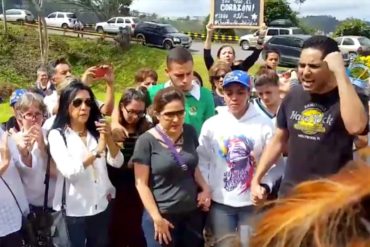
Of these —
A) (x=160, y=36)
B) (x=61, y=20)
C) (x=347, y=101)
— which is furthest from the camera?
(x=61, y=20)

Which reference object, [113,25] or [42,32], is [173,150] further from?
[113,25]

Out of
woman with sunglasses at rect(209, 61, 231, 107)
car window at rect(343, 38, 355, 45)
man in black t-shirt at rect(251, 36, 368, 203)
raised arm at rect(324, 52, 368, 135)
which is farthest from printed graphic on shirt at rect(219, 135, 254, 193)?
car window at rect(343, 38, 355, 45)

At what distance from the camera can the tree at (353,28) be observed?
37.8m

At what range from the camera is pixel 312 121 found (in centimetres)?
324

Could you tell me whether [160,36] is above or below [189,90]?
below

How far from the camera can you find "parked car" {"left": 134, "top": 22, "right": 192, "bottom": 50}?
3112 centimetres

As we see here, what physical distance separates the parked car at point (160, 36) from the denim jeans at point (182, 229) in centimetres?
2735

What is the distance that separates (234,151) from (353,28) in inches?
1424

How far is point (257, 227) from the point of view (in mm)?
1025

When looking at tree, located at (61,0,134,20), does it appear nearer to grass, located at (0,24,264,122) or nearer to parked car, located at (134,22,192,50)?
parked car, located at (134,22,192,50)

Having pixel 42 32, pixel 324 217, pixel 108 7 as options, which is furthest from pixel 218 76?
pixel 108 7

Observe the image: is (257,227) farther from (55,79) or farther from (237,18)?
(237,18)

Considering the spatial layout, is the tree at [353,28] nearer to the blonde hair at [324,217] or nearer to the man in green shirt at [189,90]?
the man in green shirt at [189,90]

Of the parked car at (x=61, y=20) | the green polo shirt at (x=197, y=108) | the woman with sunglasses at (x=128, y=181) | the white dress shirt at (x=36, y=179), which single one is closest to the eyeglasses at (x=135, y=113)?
the woman with sunglasses at (x=128, y=181)
